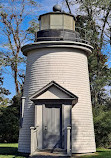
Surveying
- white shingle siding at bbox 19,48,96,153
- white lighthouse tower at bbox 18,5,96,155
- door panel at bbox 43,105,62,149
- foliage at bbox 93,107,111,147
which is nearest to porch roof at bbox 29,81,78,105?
white lighthouse tower at bbox 18,5,96,155

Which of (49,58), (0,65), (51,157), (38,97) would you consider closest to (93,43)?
(0,65)

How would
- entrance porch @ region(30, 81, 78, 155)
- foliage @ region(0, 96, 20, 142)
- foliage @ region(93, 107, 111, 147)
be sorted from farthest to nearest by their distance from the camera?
foliage @ region(0, 96, 20, 142) < foliage @ region(93, 107, 111, 147) < entrance porch @ region(30, 81, 78, 155)

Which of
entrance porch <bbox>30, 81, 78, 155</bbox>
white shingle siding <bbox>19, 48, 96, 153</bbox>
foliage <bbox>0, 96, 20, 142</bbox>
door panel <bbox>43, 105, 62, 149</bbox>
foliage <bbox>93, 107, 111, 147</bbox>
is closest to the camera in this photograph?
entrance porch <bbox>30, 81, 78, 155</bbox>

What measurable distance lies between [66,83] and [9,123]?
14.7 metres

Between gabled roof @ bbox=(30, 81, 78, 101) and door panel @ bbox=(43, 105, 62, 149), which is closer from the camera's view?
gabled roof @ bbox=(30, 81, 78, 101)

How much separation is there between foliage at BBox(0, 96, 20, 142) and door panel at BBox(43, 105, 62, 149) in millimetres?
14534

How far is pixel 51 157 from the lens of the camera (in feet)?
42.2

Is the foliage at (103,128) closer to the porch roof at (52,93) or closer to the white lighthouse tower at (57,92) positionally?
the white lighthouse tower at (57,92)

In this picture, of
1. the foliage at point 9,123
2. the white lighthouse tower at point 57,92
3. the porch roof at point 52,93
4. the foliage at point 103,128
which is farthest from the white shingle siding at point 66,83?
the foliage at point 9,123

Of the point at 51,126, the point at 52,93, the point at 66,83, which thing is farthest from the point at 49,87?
the point at 51,126

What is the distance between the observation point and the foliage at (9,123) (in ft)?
95.7

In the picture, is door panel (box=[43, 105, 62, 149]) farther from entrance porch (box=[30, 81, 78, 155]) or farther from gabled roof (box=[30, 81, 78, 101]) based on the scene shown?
gabled roof (box=[30, 81, 78, 101])

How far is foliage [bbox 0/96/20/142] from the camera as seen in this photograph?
29.2 meters

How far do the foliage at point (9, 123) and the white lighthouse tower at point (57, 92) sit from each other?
13074 mm
